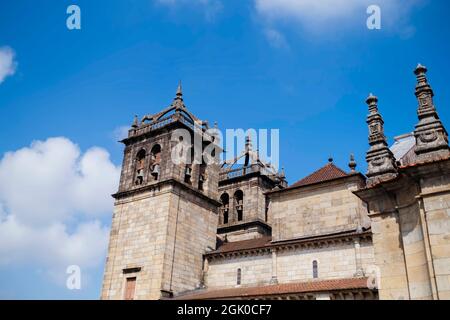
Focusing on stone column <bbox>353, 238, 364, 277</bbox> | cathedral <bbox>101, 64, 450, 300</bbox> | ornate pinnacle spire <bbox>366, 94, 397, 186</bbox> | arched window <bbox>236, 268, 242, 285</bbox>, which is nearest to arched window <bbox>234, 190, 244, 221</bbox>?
cathedral <bbox>101, 64, 450, 300</bbox>

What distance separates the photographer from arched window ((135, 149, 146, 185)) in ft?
109

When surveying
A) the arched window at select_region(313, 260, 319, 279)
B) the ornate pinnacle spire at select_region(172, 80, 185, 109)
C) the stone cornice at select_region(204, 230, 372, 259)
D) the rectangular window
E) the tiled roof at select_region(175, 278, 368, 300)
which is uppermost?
the ornate pinnacle spire at select_region(172, 80, 185, 109)

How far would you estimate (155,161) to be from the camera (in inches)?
1294

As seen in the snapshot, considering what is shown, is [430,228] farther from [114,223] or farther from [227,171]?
[227,171]

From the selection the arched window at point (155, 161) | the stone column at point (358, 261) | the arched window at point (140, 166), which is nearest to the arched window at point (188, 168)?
the arched window at point (155, 161)

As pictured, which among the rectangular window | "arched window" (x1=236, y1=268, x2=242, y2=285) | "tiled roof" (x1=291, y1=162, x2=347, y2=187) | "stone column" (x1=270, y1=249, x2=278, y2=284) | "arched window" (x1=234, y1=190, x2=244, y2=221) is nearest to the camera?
"stone column" (x1=270, y1=249, x2=278, y2=284)

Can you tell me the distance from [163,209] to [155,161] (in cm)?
461

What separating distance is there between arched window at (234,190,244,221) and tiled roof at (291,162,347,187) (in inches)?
460

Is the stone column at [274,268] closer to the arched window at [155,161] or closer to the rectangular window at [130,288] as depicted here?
the rectangular window at [130,288]

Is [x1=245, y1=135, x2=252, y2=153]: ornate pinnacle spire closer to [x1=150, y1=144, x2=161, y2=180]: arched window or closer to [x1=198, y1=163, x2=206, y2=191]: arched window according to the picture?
[x1=198, y1=163, x2=206, y2=191]: arched window

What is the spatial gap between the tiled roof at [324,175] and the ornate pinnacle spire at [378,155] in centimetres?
1578

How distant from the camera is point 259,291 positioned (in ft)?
77.7

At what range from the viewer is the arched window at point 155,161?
32188 millimetres

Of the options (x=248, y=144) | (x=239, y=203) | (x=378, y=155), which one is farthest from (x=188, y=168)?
(x=378, y=155)
